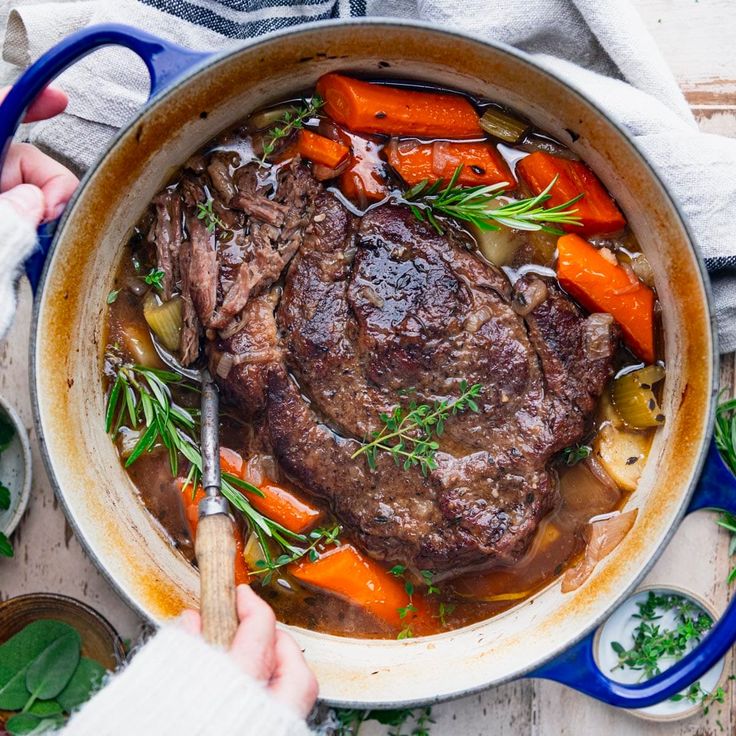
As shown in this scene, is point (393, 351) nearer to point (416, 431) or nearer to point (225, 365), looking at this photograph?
point (416, 431)

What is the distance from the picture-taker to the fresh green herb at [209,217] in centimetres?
272

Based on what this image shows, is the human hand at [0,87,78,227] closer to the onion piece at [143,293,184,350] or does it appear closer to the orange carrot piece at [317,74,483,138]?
the onion piece at [143,293,184,350]

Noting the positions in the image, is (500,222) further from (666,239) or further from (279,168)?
(279,168)

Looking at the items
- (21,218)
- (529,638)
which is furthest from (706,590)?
(21,218)

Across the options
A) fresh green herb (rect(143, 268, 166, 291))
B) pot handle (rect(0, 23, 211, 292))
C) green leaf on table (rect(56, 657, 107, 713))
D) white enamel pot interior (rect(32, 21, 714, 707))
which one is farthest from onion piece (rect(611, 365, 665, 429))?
green leaf on table (rect(56, 657, 107, 713))

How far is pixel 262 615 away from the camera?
7.02 ft

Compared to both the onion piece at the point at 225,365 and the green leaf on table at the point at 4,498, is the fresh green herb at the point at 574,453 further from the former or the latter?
the green leaf on table at the point at 4,498

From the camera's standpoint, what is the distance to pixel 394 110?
271 cm

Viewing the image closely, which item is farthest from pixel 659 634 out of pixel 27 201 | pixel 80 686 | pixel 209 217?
pixel 27 201

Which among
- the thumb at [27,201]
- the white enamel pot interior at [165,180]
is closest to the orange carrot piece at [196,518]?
the white enamel pot interior at [165,180]

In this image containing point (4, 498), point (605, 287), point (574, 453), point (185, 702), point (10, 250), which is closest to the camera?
point (185, 702)

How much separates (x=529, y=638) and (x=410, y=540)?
1.61 ft

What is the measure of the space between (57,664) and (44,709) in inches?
5.7

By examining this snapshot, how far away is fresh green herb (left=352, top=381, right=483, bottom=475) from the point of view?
266 centimetres
